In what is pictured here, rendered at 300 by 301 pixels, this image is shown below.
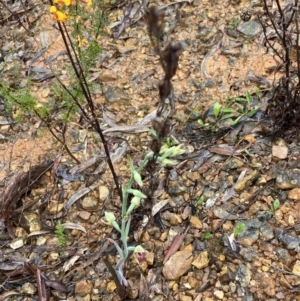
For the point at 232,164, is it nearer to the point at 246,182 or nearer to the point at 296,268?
the point at 246,182

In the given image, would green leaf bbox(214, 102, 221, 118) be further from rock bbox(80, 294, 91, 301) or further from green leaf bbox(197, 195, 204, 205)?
rock bbox(80, 294, 91, 301)

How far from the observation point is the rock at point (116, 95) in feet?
9.30

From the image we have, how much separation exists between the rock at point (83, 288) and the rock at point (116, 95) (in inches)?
43.7

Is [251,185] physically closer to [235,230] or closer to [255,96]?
[235,230]

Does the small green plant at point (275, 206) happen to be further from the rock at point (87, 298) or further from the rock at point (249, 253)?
the rock at point (87, 298)

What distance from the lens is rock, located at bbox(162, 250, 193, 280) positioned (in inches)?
82.7

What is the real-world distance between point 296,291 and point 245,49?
4.90 feet

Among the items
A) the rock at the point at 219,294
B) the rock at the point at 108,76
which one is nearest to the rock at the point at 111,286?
the rock at the point at 219,294

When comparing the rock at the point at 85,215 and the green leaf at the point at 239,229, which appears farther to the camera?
the rock at the point at 85,215

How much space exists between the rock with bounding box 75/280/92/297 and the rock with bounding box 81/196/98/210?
1.28 ft

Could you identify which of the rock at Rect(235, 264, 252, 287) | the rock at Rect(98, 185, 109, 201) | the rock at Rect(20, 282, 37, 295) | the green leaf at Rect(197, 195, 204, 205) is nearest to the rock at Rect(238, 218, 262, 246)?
the rock at Rect(235, 264, 252, 287)

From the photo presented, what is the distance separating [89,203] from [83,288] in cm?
44

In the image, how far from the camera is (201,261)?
6.92 feet

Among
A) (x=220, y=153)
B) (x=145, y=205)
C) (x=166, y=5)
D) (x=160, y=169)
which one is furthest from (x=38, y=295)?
(x=166, y=5)
